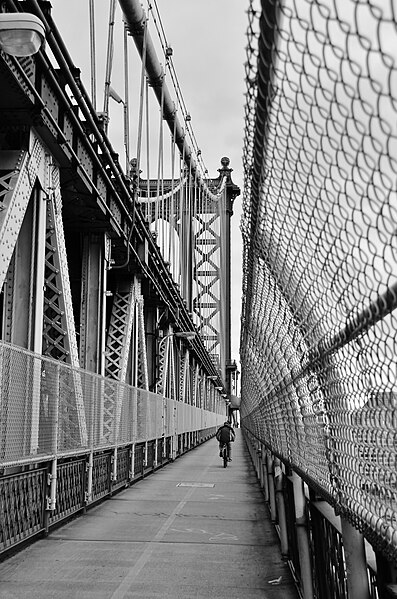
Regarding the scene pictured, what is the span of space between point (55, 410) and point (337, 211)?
23.1ft

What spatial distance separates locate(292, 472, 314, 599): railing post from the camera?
4758 millimetres

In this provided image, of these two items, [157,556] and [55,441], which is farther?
[55,441]

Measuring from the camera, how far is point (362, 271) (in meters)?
2.19

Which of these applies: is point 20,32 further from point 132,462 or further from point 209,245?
point 209,245

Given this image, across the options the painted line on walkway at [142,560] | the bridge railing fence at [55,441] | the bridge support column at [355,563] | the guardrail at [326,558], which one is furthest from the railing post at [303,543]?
the bridge railing fence at [55,441]

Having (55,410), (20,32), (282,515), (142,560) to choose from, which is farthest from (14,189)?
(282,515)

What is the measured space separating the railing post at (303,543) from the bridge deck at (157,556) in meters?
0.96

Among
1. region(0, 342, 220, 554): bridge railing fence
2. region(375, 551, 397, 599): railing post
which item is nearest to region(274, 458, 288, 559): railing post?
region(0, 342, 220, 554): bridge railing fence

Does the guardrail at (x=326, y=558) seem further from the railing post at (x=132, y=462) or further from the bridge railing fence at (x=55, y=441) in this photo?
the railing post at (x=132, y=462)

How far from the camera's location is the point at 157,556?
7430 mm

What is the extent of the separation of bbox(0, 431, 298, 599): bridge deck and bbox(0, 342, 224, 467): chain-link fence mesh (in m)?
0.96

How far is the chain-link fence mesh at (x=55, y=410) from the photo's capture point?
717cm

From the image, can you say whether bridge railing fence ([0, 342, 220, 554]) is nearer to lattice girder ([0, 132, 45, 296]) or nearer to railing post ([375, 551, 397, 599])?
lattice girder ([0, 132, 45, 296])

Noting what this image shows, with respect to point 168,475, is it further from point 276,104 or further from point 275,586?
point 276,104
